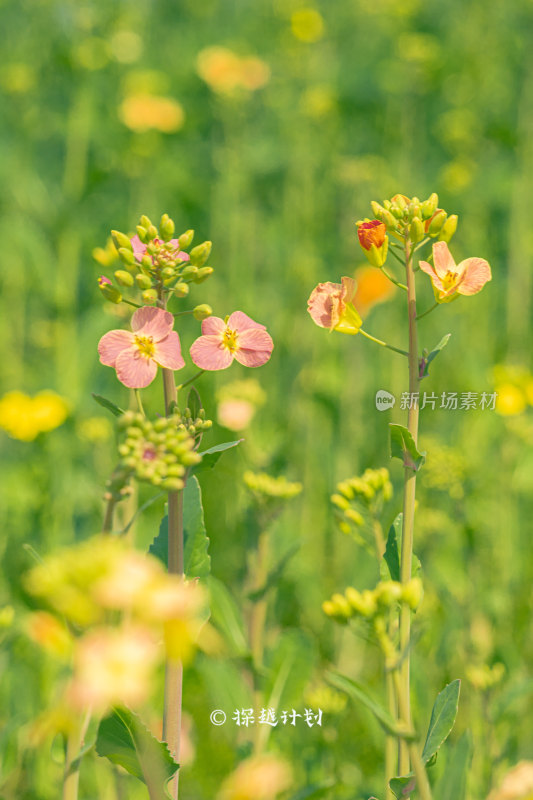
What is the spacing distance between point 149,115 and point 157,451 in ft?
9.90

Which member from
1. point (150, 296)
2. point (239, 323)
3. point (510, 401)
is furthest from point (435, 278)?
point (510, 401)

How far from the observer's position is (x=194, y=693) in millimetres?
1926

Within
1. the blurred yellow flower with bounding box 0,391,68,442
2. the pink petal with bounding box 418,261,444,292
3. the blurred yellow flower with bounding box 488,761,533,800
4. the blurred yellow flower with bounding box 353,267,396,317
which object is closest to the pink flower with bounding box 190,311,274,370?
the pink petal with bounding box 418,261,444,292

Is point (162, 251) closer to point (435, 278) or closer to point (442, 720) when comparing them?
point (435, 278)

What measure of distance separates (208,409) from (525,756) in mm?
1142

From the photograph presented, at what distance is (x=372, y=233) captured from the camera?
92cm

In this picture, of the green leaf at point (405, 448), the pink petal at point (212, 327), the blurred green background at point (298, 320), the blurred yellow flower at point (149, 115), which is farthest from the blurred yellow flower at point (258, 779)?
the blurred yellow flower at point (149, 115)

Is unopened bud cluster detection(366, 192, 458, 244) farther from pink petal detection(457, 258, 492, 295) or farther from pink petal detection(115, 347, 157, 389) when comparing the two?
pink petal detection(115, 347, 157, 389)

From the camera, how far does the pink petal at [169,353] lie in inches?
33.1

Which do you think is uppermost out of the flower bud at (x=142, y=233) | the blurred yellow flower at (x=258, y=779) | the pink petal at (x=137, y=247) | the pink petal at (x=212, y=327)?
the flower bud at (x=142, y=233)

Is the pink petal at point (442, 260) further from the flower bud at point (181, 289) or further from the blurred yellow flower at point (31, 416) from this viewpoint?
the blurred yellow flower at point (31, 416)

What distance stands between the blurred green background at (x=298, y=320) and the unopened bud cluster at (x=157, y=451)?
2.20 ft

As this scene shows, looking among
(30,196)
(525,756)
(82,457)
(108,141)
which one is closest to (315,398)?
(82,457)

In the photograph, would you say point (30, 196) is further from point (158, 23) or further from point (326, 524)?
point (158, 23)
